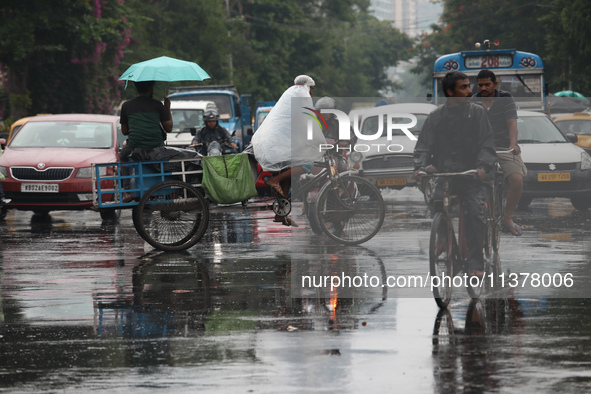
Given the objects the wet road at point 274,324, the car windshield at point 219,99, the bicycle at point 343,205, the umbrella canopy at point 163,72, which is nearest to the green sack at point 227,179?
the bicycle at point 343,205

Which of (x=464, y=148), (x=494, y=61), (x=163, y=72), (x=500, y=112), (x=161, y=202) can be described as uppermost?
(x=494, y=61)

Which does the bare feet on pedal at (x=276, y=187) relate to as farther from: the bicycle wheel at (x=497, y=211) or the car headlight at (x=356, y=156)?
the car headlight at (x=356, y=156)

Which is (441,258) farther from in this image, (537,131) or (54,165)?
A: (537,131)

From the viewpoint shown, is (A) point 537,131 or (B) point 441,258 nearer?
(B) point 441,258

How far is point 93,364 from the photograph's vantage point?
6.76 metres

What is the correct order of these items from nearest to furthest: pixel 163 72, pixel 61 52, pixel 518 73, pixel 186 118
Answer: pixel 163 72 → pixel 518 73 → pixel 186 118 → pixel 61 52

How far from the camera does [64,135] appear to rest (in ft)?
59.5

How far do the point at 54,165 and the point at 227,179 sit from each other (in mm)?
5005

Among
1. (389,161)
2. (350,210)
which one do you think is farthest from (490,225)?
(389,161)

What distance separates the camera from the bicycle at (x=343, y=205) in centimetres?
1273

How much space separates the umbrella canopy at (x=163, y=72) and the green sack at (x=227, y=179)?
1214 mm

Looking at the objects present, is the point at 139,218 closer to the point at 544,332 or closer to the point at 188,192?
the point at 188,192

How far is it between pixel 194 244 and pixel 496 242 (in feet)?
13.0

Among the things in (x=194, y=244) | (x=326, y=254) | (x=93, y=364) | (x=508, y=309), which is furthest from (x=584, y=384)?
(x=194, y=244)
